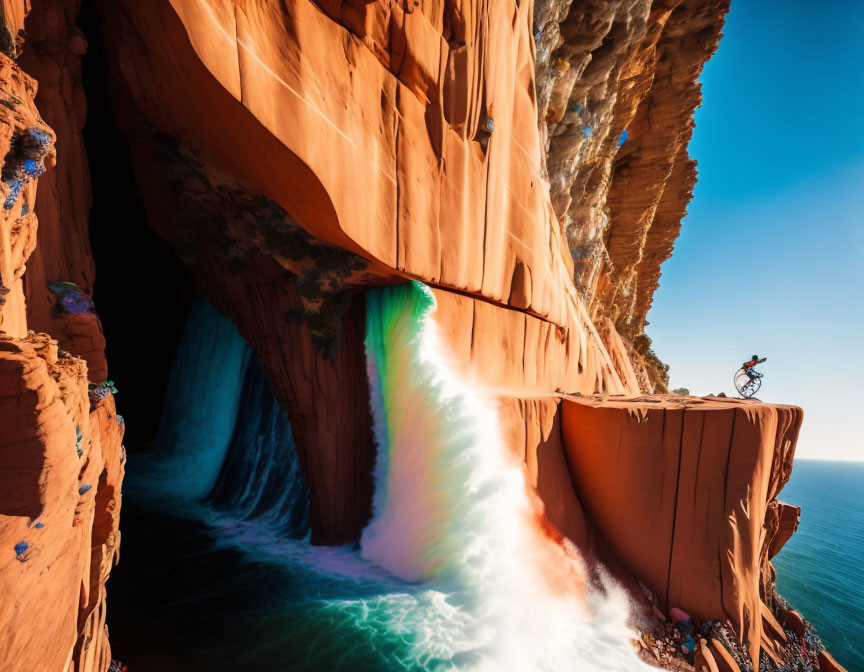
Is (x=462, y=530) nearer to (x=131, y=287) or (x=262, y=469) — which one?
(x=262, y=469)

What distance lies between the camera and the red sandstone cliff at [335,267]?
2104mm

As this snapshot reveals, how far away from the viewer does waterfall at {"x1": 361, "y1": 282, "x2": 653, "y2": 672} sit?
4168mm

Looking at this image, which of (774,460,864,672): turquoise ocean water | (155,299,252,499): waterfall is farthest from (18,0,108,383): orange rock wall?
(774,460,864,672): turquoise ocean water

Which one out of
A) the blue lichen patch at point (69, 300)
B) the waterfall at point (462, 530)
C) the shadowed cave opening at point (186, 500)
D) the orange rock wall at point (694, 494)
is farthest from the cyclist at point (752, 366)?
the blue lichen patch at point (69, 300)

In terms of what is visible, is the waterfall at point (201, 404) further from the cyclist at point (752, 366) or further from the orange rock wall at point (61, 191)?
the cyclist at point (752, 366)

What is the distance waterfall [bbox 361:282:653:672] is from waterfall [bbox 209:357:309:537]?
173 cm

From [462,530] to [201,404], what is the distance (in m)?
7.37

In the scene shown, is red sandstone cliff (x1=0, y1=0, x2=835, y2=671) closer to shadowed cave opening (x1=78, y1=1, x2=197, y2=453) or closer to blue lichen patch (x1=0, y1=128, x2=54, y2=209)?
blue lichen patch (x1=0, y1=128, x2=54, y2=209)

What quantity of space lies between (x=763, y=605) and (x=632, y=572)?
2035 millimetres

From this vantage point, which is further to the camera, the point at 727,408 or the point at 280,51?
the point at 727,408

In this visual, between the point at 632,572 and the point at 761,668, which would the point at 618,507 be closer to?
the point at 632,572

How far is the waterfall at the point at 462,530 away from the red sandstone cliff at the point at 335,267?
14.4 inches

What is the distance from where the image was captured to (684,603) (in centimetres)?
503

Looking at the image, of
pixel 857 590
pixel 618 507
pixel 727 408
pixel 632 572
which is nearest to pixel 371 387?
pixel 618 507
